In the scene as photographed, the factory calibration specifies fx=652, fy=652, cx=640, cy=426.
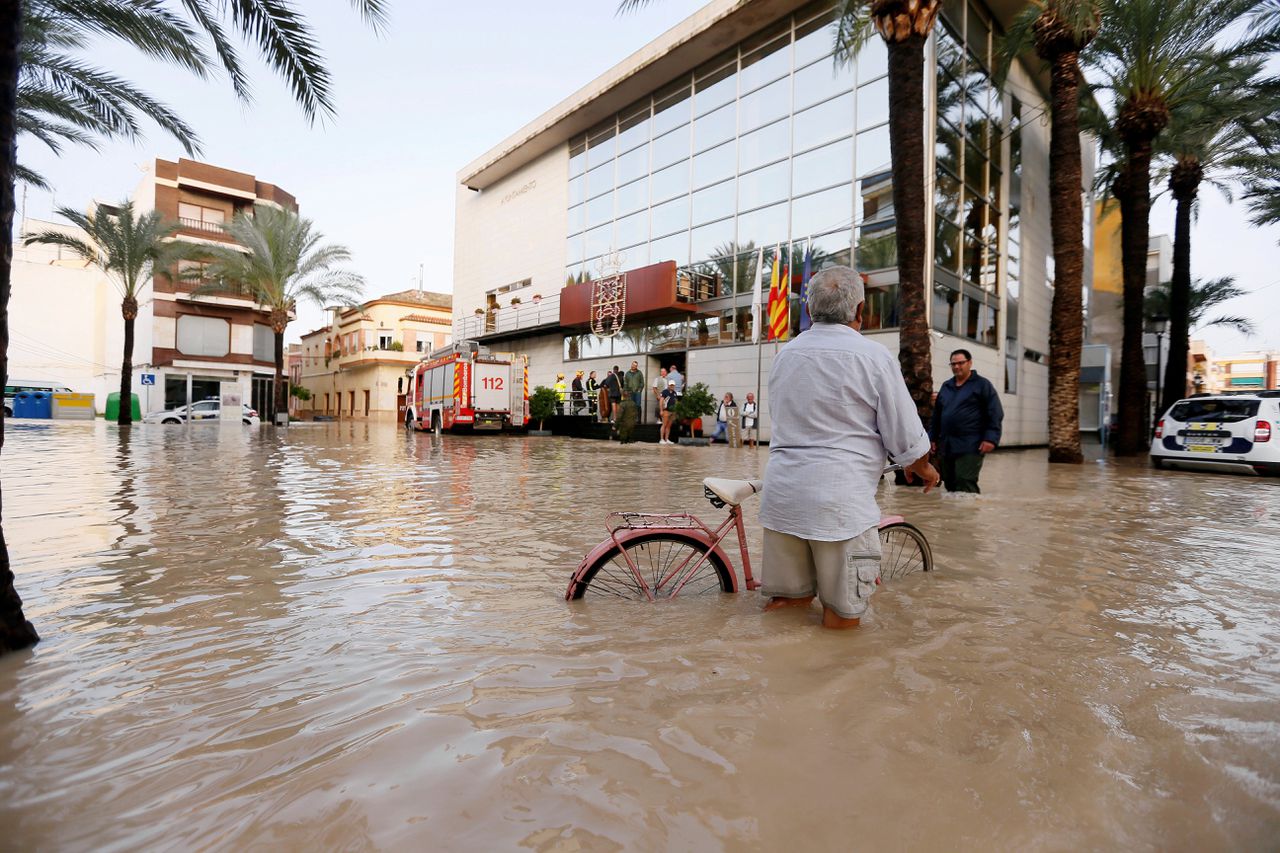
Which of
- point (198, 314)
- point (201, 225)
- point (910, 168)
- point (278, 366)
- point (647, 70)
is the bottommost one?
point (278, 366)

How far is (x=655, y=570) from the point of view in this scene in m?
3.52

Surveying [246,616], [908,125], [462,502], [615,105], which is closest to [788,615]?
[246,616]

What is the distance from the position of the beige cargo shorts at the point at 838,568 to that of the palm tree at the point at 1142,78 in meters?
16.2

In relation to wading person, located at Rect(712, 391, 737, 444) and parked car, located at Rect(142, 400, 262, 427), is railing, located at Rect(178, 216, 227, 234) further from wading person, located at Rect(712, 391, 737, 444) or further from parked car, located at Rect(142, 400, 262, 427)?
wading person, located at Rect(712, 391, 737, 444)

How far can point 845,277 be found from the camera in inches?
123

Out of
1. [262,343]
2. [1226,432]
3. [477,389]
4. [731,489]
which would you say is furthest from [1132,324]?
[262,343]

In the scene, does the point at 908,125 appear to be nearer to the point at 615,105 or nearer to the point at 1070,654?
the point at 1070,654

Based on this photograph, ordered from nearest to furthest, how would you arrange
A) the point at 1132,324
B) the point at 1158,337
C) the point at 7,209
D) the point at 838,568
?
the point at 7,209 → the point at 838,568 → the point at 1132,324 → the point at 1158,337

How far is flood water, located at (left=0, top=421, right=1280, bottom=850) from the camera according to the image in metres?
1.67

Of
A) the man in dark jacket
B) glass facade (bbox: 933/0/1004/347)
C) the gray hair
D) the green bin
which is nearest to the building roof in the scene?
glass facade (bbox: 933/0/1004/347)

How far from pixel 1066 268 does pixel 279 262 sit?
3201cm

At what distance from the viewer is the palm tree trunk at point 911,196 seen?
367 inches

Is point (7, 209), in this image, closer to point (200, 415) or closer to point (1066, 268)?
point (1066, 268)

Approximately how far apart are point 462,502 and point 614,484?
2450 millimetres
